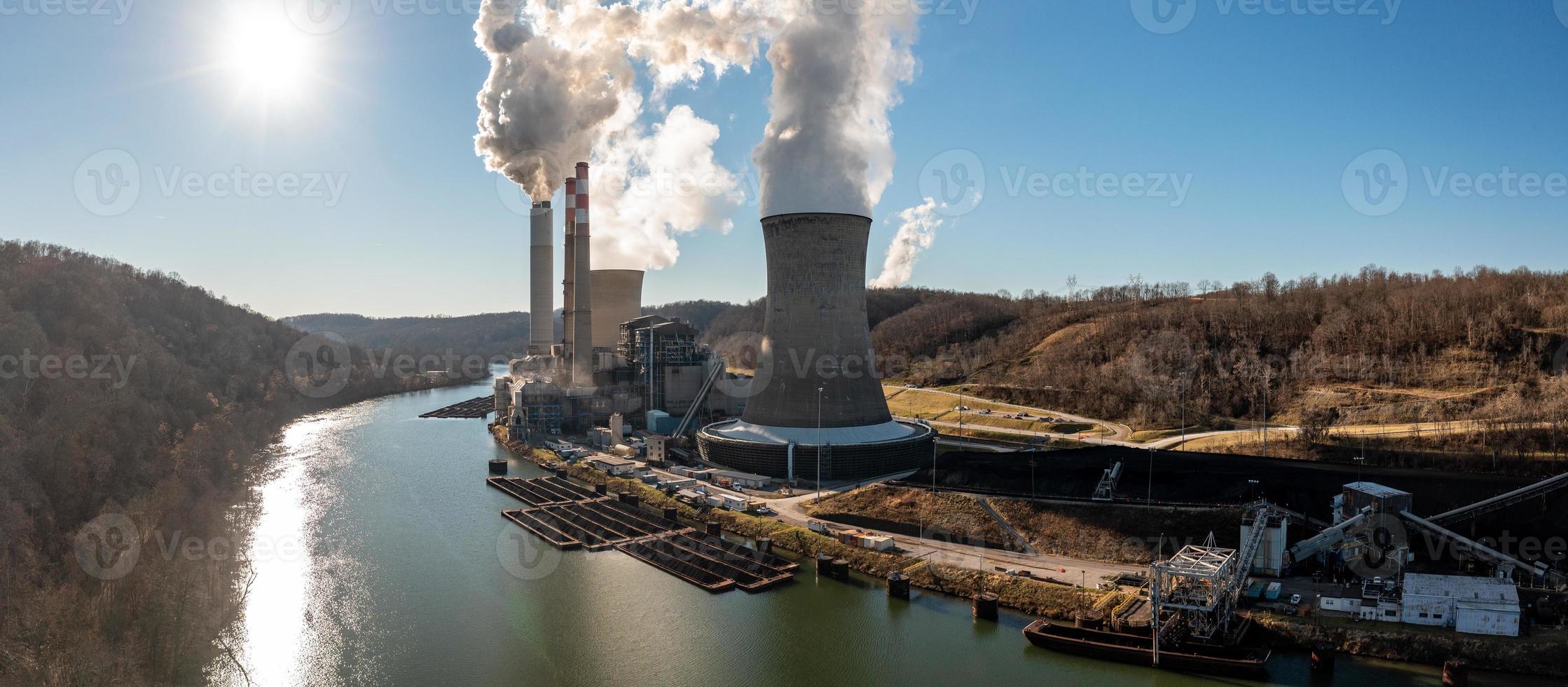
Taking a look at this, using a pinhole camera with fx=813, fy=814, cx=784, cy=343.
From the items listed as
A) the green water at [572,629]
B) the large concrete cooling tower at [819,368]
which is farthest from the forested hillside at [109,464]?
the large concrete cooling tower at [819,368]

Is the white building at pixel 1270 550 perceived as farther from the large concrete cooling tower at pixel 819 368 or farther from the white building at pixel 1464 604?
the large concrete cooling tower at pixel 819 368

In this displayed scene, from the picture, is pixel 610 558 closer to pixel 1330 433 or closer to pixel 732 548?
pixel 732 548

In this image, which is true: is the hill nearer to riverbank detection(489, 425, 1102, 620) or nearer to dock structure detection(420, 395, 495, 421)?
dock structure detection(420, 395, 495, 421)

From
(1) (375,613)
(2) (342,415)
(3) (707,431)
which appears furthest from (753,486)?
(2) (342,415)

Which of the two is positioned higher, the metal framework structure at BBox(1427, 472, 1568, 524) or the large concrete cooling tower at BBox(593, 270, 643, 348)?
the large concrete cooling tower at BBox(593, 270, 643, 348)

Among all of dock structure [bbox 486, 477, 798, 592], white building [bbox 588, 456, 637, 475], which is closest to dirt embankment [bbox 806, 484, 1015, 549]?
dock structure [bbox 486, 477, 798, 592]

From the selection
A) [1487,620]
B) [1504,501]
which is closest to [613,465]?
[1487,620]
